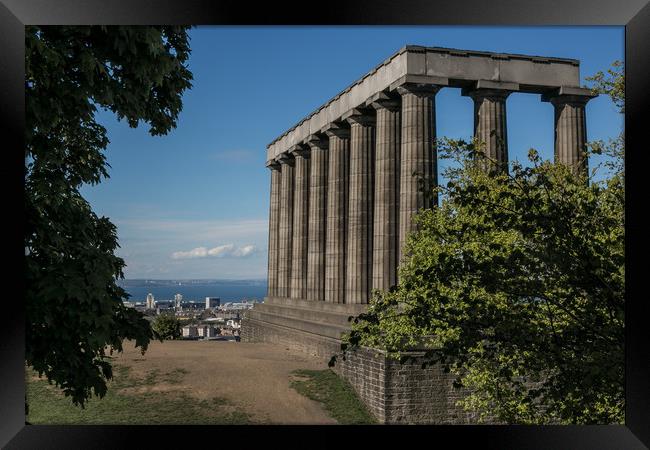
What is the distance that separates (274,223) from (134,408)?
37.3 metres

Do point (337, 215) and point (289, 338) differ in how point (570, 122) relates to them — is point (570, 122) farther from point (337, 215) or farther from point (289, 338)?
point (289, 338)

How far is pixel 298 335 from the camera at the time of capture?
2114 inches

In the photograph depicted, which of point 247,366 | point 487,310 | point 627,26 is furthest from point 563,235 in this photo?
point 247,366

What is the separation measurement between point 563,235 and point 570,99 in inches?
1314

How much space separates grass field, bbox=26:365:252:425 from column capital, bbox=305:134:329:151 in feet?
81.5

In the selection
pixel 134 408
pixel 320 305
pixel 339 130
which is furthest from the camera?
pixel 320 305

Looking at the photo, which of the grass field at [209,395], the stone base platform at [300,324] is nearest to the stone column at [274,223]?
the stone base platform at [300,324]

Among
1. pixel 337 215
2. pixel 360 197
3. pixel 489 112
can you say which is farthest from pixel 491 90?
pixel 337 215

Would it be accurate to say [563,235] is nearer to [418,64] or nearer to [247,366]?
[418,64]

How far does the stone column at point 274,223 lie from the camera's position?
72312 millimetres

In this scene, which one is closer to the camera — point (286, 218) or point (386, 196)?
point (386, 196)

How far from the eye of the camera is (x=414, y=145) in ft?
137

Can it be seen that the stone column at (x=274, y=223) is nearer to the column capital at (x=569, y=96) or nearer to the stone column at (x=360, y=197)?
the stone column at (x=360, y=197)

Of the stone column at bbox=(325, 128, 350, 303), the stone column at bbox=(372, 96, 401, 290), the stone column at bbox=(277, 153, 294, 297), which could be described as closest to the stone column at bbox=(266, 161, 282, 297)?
the stone column at bbox=(277, 153, 294, 297)
